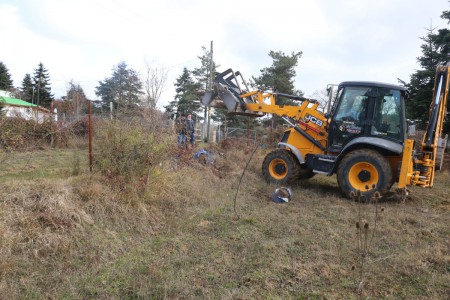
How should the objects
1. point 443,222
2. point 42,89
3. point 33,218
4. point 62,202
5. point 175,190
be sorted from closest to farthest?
point 33,218, point 62,202, point 443,222, point 175,190, point 42,89

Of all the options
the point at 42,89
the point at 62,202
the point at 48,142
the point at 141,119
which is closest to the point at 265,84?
the point at 48,142

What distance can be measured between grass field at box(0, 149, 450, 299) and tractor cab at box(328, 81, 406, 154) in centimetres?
155

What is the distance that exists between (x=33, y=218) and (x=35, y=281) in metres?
1.09

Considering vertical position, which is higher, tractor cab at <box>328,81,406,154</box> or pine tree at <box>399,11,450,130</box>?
pine tree at <box>399,11,450,130</box>

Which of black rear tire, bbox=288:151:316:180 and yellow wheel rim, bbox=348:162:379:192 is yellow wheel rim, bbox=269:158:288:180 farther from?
yellow wheel rim, bbox=348:162:379:192

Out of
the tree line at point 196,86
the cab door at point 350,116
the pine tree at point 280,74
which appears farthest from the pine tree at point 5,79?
the cab door at point 350,116

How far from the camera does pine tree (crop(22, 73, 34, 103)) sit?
142ft

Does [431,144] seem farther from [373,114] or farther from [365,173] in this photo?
[365,173]

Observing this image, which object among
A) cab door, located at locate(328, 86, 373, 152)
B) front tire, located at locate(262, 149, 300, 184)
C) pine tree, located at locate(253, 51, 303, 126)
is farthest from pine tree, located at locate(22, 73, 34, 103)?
cab door, located at locate(328, 86, 373, 152)

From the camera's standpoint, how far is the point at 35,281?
3.05 metres

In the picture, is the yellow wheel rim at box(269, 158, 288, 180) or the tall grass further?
the yellow wheel rim at box(269, 158, 288, 180)

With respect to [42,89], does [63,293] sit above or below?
below

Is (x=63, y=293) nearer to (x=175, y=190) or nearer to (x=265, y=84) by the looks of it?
(x=175, y=190)

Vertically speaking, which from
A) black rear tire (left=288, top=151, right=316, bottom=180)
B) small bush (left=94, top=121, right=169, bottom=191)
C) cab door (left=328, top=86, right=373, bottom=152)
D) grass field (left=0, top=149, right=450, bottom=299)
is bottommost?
grass field (left=0, top=149, right=450, bottom=299)
